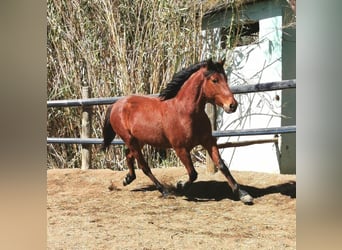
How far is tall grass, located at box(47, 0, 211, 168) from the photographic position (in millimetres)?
3254

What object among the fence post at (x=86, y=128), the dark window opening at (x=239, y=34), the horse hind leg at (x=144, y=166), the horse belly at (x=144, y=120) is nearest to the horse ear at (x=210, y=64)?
the dark window opening at (x=239, y=34)

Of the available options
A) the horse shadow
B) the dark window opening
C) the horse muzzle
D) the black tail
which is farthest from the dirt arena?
the dark window opening

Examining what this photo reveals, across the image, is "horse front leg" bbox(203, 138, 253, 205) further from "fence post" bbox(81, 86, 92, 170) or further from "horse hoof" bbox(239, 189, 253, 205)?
"fence post" bbox(81, 86, 92, 170)

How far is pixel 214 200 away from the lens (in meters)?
3.08

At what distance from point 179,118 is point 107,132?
51 centimetres

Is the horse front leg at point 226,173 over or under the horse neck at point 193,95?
under

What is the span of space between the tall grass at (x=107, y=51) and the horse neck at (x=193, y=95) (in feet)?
0.42

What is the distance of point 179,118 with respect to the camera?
318cm

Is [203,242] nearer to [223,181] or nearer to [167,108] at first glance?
[223,181]

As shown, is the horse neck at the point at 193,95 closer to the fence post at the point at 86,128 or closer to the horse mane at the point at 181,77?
the horse mane at the point at 181,77

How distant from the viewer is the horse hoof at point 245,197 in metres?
3.04
